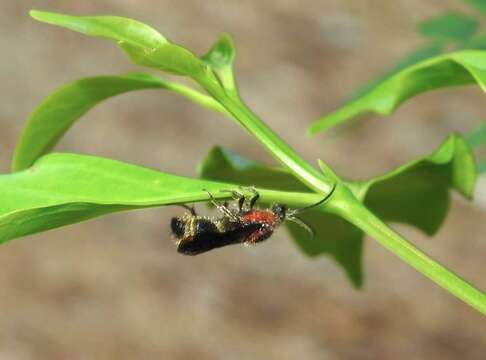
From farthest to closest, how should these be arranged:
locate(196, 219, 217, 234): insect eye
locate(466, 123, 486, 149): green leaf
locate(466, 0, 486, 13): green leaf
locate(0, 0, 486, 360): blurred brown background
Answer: locate(0, 0, 486, 360): blurred brown background, locate(466, 0, 486, 13): green leaf, locate(466, 123, 486, 149): green leaf, locate(196, 219, 217, 234): insect eye

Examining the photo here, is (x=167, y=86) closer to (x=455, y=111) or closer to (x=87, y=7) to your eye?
(x=455, y=111)

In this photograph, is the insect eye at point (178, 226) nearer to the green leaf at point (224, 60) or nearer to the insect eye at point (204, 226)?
the insect eye at point (204, 226)

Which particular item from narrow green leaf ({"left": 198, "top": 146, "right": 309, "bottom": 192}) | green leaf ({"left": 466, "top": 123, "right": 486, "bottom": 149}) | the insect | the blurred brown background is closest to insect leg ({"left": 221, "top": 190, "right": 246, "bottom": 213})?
the insect

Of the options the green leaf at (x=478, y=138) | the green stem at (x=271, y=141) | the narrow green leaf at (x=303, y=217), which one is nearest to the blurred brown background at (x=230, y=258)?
the green leaf at (x=478, y=138)

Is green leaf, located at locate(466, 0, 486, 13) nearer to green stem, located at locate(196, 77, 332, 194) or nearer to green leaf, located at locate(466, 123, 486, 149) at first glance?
green leaf, located at locate(466, 123, 486, 149)

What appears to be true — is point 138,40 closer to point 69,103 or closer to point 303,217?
point 69,103
